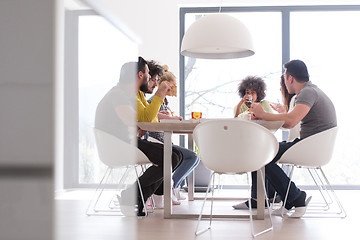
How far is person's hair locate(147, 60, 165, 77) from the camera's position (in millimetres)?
4379

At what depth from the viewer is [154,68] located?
14.4 ft

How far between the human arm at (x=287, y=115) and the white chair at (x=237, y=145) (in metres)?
0.54

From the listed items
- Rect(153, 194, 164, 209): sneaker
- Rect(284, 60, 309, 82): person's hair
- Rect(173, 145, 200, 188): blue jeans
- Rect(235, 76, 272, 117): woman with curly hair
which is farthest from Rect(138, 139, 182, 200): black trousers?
Rect(235, 76, 272, 117): woman with curly hair

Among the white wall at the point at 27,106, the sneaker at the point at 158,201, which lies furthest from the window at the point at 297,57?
the white wall at the point at 27,106

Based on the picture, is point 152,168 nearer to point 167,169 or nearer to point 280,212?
point 167,169

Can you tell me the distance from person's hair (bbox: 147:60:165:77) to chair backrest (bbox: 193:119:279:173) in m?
1.63

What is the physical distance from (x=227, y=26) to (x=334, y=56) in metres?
3.08

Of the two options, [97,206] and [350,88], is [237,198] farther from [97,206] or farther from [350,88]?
[97,206]

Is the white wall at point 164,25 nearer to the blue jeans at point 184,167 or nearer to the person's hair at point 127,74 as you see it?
the blue jeans at point 184,167

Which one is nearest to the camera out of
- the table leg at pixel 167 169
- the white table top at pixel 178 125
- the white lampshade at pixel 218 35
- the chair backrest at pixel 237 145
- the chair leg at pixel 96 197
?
the chair leg at pixel 96 197

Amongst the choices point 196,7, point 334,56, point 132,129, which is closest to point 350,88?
point 334,56

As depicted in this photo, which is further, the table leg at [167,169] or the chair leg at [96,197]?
the table leg at [167,169]

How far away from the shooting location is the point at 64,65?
13.1 inches

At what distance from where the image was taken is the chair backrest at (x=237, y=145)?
2.79 metres
